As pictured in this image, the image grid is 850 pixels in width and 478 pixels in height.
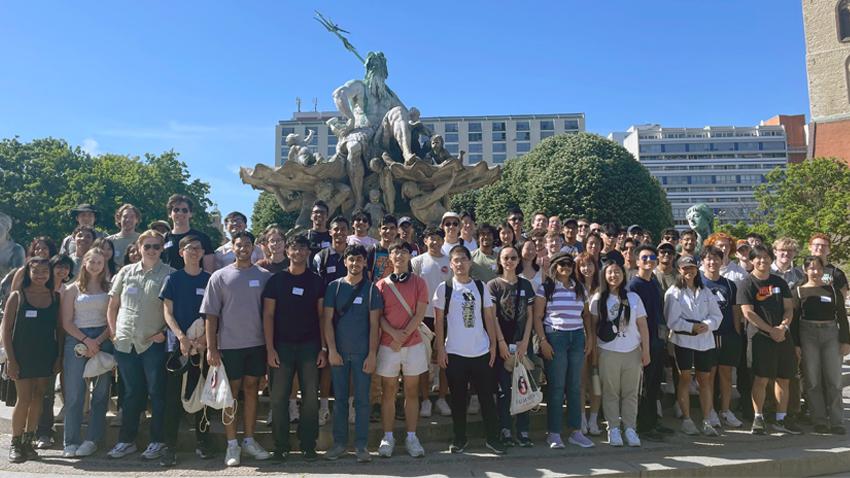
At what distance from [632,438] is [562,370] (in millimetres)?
922

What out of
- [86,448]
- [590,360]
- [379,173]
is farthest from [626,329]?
[379,173]

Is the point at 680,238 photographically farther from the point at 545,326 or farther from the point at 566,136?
the point at 566,136

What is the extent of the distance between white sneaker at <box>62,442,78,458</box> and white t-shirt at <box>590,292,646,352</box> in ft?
16.5

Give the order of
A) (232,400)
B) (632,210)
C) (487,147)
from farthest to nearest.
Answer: (487,147), (632,210), (232,400)

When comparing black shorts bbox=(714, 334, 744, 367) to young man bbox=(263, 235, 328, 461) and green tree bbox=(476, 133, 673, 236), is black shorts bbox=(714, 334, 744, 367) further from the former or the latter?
green tree bbox=(476, 133, 673, 236)

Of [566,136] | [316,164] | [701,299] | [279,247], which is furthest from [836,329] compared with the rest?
[566,136]

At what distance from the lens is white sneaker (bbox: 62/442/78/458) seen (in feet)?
16.9

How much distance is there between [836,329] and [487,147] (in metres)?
102

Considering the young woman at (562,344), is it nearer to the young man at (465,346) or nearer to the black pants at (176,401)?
the young man at (465,346)

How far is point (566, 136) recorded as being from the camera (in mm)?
29484

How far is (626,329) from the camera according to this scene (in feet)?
17.7

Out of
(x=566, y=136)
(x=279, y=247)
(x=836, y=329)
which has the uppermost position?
(x=566, y=136)

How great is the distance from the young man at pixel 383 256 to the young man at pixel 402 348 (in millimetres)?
1017

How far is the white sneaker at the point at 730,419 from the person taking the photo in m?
6.02
